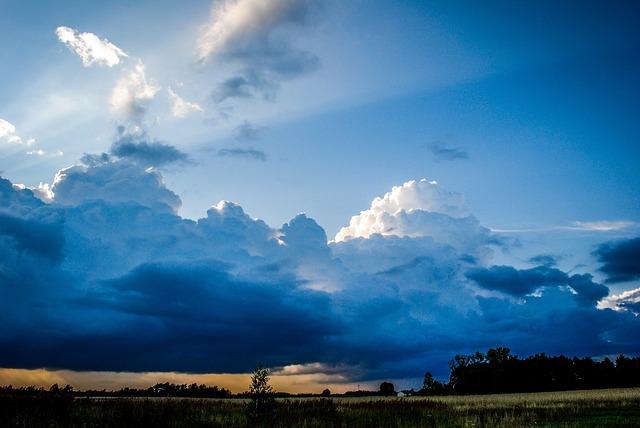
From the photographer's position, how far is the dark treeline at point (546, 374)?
137800mm

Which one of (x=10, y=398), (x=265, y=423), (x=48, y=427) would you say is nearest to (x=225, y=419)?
(x=265, y=423)

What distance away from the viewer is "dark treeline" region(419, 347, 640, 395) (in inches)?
5425

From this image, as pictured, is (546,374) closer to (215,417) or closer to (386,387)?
(386,387)

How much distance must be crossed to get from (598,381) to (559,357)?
11.3 m

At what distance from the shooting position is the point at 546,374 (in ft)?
474

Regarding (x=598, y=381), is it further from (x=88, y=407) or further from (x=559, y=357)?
(x=88, y=407)

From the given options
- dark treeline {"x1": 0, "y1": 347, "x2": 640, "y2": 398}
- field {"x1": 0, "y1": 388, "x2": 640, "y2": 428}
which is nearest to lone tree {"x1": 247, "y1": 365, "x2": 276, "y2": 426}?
field {"x1": 0, "y1": 388, "x2": 640, "y2": 428}

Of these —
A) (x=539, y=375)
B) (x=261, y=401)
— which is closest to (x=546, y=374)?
(x=539, y=375)

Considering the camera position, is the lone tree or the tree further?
the tree

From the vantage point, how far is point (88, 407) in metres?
32.0

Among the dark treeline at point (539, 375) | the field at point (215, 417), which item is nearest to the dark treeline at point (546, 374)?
the dark treeline at point (539, 375)

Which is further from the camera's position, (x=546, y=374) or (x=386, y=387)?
(x=386, y=387)

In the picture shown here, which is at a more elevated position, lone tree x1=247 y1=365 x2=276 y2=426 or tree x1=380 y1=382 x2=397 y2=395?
lone tree x1=247 y1=365 x2=276 y2=426

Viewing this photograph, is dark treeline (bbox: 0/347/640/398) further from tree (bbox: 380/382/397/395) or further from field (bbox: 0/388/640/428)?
field (bbox: 0/388/640/428)
